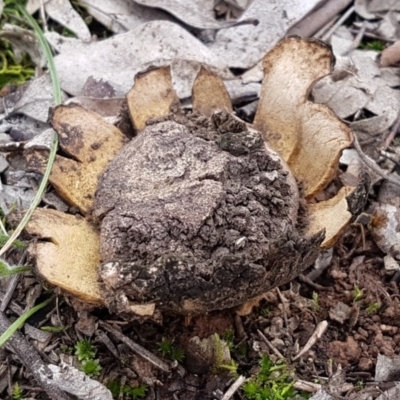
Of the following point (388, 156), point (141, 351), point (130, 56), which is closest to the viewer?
point (141, 351)

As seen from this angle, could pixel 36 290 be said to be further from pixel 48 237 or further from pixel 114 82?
pixel 114 82

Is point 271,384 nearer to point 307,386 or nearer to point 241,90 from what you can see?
point 307,386

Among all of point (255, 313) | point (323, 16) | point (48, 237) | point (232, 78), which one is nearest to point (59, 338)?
point (48, 237)

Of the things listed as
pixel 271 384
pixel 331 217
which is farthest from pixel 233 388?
pixel 331 217

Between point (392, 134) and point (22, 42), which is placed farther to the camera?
point (22, 42)

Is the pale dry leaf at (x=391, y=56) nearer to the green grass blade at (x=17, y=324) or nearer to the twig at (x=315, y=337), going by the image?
the twig at (x=315, y=337)

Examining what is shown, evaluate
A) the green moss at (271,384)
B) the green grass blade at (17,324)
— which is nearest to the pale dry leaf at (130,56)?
the green grass blade at (17,324)

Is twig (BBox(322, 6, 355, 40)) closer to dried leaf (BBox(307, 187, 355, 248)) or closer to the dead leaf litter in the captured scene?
the dead leaf litter
